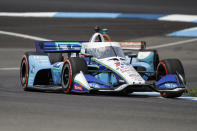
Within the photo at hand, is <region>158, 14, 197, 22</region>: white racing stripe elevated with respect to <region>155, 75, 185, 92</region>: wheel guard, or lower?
elevated

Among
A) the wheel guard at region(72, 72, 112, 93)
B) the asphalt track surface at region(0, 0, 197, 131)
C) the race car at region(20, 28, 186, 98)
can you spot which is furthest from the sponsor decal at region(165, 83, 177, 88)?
the wheel guard at region(72, 72, 112, 93)

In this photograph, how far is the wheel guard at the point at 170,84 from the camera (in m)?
10.6

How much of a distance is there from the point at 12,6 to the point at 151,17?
10648mm

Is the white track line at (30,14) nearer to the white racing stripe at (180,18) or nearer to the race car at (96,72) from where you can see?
the white racing stripe at (180,18)

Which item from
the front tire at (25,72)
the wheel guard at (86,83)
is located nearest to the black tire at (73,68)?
the wheel guard at (86,83)

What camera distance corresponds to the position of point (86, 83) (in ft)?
34.9

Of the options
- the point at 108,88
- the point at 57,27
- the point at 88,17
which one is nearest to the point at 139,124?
the point at 108,88

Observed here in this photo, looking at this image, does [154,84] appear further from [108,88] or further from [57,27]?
[57,27]

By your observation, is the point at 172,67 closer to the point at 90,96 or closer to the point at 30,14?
the point at 90,96

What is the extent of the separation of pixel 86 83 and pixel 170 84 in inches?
70.7

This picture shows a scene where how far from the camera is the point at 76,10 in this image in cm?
3794

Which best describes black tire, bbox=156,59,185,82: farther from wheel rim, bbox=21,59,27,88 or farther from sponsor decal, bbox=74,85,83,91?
wheel rim, bbox=21,59,27,88

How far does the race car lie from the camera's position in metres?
10.5

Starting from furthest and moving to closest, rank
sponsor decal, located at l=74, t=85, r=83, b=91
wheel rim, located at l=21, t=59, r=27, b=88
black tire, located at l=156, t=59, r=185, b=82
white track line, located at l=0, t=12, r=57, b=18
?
white track line, located at l=0, t=12, r=57, b=18
wheel rim, located at l=21, t=59, r=27, b=88
black tire, located at l=156, t=59, r=185, b=82
sponsor decal, located at l=74, t=85, r=83, b=91
